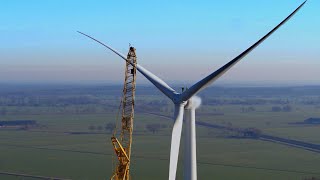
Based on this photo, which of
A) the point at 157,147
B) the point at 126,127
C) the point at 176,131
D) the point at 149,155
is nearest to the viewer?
the point at 176,131

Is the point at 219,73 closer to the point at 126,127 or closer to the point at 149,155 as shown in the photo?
the point at 126,127

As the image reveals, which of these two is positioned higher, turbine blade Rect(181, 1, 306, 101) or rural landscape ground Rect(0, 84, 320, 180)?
turbine blade Rect(181, 1, 306, 101)

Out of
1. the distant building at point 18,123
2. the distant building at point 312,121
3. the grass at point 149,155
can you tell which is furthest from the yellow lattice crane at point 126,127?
the distant building at point 312,121

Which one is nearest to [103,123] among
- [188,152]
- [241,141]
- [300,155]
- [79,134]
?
[79,134]

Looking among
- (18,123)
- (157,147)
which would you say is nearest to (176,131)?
(157,147)

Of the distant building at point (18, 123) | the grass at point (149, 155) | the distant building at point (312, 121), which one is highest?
the distant building at point (312, 121)

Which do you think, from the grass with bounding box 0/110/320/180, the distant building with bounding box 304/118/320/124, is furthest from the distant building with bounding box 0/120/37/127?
the distant building with bounding box 304/118/320/124

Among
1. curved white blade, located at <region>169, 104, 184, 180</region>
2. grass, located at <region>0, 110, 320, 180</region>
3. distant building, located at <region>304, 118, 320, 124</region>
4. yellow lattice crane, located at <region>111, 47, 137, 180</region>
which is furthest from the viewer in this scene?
distant building, located at <region>304, 118, 320, 124</region>

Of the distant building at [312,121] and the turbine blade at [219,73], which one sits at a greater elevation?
the turbine blade at [219,73]

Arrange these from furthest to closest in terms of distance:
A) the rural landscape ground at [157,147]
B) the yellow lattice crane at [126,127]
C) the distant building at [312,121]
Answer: the distant building at [312,121] → the rural landscape ground at [157,147] → the yellow lattice crane at [126,127]

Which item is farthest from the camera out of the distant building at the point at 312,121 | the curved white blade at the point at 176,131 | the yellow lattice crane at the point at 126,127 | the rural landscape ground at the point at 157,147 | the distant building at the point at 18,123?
the distant building at the point at 312,121

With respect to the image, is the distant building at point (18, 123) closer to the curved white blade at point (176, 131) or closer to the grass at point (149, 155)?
the grass at point (149, 155)

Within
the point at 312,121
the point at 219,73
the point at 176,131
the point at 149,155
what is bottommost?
the point at 149,155

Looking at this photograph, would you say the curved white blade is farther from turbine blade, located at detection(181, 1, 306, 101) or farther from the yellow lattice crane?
the yellow lattice crane
